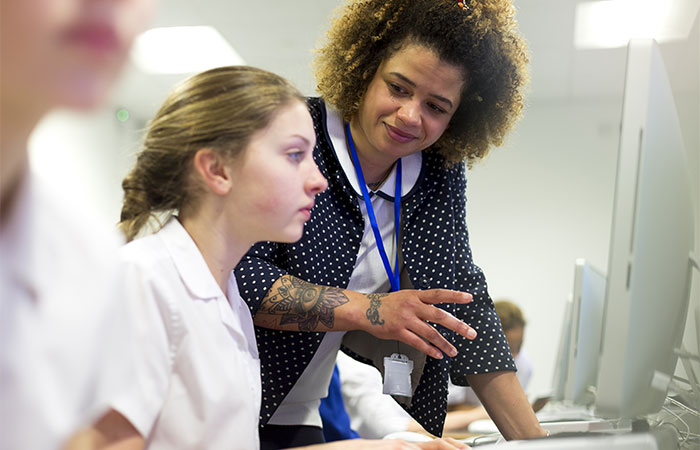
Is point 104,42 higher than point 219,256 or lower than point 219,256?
higher

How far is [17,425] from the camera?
323 mm

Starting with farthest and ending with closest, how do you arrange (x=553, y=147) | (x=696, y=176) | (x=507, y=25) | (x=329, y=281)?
(x=553, y=147) → (x=696, y=176) → (x=507, y=25) → (x=329, y=281)

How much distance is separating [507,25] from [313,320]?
2.16 feet

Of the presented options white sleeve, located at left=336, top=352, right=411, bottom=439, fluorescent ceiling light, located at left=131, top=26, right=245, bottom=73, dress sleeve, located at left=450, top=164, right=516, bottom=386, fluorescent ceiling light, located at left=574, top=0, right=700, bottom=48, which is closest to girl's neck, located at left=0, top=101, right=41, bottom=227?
dress sleeve, located at left=450, top=164, right=516, bottom=386

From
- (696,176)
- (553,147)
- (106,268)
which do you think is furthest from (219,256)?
(553,147)

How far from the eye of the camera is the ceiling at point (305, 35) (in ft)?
10.9

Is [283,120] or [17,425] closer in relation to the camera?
[17,425]

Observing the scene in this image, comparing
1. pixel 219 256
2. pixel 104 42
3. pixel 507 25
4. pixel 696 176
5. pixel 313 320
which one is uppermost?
pixel 507 25

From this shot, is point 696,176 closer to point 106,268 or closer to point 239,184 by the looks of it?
point 239,184

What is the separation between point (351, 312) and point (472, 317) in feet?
0.93

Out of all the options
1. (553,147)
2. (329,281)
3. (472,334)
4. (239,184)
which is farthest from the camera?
(553,147)

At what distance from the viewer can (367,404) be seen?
1581 mm

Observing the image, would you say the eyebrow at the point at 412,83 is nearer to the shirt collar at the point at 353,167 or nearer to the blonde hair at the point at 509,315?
the shirt collar at the point at 353,167

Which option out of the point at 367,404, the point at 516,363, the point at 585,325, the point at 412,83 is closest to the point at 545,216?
the point at 516,363
